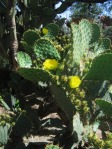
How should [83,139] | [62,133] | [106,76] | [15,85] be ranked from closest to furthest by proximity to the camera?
[106,76]
[83,139]
[62,133]
[15,85]

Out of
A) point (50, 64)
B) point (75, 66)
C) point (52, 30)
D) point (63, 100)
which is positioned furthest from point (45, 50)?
point (52, 30)

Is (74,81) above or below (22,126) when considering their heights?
above

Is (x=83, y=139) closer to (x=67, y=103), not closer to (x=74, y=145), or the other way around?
(x=74, y=145)

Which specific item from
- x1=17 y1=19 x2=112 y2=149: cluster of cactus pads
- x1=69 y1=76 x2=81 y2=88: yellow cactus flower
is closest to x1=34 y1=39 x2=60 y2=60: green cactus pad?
x1=17 y1=19 x2=112 y2=149: cluster of cactus pads

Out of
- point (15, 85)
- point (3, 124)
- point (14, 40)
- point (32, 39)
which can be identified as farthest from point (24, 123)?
point (14, 40)

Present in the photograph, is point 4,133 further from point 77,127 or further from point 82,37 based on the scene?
point 82,37

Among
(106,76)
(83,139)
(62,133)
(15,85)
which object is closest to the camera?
(106,76)

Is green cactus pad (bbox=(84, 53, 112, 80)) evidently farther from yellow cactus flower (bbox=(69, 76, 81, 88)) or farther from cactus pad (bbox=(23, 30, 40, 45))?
cactus pad (bbox=(23, 30, 40, 45))
